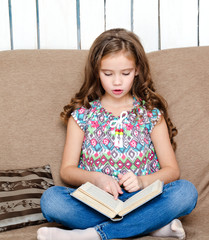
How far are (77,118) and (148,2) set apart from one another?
816 millimetres

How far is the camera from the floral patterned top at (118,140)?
1.50 metres

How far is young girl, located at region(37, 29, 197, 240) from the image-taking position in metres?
1.28

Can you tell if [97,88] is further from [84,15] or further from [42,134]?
[84,15]

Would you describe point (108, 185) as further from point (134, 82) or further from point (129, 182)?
point (134, 82)

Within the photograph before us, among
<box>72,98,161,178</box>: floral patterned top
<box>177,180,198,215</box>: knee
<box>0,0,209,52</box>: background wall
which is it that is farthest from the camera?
<box>0,0,209,52</box>: background wall

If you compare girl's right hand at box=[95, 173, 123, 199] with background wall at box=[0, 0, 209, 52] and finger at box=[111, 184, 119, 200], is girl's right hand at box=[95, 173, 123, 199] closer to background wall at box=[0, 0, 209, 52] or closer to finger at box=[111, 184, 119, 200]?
finger at box=[111, 184, 119, 200]

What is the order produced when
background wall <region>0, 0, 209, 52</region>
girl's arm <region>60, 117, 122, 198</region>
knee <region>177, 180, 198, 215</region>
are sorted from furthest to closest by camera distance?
background wall <region>0, 0, 209, 52</region>
girl's arm <region>60, 117, 122, 198</region>
knee <region>177, 180, 198, 215</region>

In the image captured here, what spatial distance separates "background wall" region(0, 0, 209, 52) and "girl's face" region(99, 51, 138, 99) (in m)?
0.55

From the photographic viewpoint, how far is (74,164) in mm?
1535

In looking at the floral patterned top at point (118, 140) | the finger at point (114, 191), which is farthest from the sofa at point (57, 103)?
the finger at point (114, 191)

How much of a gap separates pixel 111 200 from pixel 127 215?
0.23 ft

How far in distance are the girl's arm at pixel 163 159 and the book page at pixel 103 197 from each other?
17 centimetres

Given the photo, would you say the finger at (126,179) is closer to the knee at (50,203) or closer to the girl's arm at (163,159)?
the girl's arm at (163,159)

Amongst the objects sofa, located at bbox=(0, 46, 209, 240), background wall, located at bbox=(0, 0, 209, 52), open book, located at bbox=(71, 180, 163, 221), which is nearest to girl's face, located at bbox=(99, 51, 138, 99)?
sofa, located at bbox=(0, 46, 209, 240)
